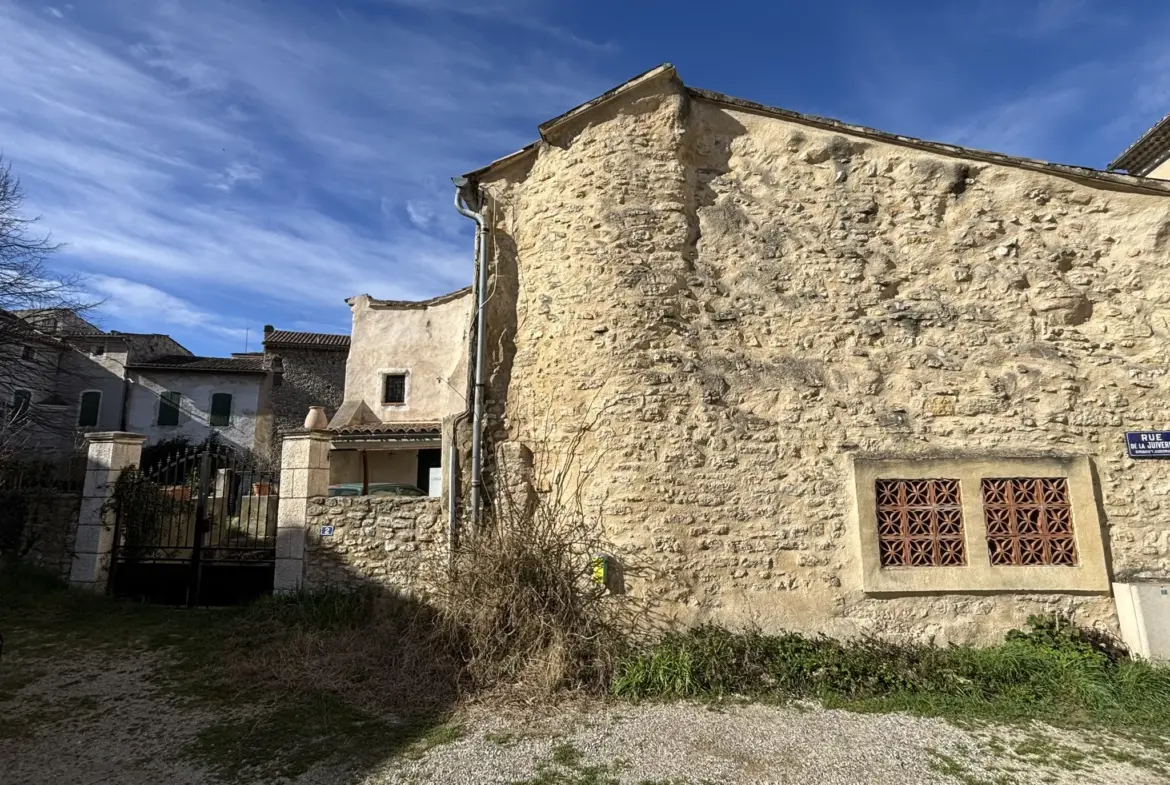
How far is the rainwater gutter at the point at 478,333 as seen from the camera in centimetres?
743

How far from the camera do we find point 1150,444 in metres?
6.75

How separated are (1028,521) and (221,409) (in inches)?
1088

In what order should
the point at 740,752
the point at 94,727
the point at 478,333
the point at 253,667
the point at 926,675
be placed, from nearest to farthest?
the point at 740,752, the point at 94,727, the point at 926,675, the point at 253,667, the point at 478,333

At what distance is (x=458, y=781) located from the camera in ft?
13.8

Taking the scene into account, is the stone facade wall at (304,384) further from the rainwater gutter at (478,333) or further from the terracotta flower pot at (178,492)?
the rainwater gutter at (478,333)

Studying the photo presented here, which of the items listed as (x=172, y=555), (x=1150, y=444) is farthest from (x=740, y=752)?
(x=172, y=555)

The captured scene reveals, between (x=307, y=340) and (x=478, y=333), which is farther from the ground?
(x=307, y=340)

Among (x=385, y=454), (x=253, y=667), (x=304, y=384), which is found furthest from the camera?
(x=304, y=384)

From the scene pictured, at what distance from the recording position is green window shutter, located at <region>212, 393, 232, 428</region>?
25797mm

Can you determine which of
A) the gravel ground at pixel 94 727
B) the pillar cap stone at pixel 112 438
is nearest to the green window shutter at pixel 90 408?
the pillar cap stone at pixel 112 438

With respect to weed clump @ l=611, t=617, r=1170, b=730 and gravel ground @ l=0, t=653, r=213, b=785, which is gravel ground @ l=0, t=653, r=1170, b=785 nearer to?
gravel ground @ l=0, t=653, r=213, b=785

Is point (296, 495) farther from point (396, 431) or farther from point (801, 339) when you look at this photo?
point (396, 431)

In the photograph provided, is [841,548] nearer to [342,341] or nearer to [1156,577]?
[1156,577]

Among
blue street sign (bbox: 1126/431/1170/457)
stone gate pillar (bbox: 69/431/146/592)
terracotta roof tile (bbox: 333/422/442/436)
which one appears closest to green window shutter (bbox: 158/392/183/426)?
terracotta roof tile (bbox: 333/422/442/436)
